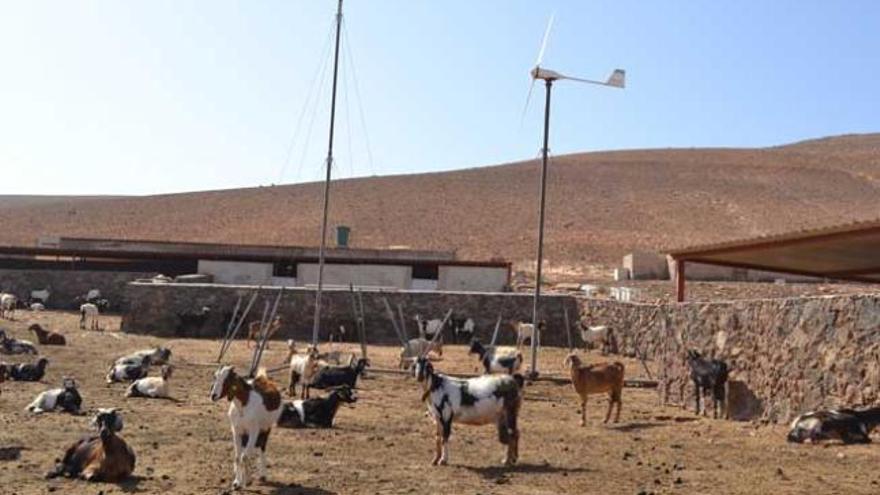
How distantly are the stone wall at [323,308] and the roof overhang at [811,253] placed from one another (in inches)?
633

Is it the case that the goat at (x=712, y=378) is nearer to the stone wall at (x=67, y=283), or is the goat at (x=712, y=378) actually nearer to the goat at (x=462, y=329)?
the goat at (x=462, y=329)

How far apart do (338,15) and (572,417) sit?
1514 cm

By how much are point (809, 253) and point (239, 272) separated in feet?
112

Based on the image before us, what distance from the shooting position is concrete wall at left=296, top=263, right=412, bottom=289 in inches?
1938

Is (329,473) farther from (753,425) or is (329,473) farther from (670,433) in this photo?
(753,425)

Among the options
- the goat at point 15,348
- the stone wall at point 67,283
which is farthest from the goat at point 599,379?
the stone wall at point 67,283

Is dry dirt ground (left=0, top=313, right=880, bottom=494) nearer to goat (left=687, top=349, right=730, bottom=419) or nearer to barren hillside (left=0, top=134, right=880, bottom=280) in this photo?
goat (left=687, top=349, right=730, bottom=419)

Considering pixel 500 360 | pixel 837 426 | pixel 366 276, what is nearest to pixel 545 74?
pixel 500 360

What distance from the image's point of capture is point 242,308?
40500mm

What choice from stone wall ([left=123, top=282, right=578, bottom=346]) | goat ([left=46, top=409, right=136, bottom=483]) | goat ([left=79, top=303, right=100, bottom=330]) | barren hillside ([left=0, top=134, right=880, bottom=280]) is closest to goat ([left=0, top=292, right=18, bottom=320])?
goat ([left=79, top=303, right=100, bottom=330])

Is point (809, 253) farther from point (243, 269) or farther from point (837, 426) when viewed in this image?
point (243, 269)

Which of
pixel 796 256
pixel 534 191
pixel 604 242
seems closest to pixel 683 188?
pixel 534 191

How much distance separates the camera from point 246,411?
488 inches

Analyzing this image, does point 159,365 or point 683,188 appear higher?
point 683,188
